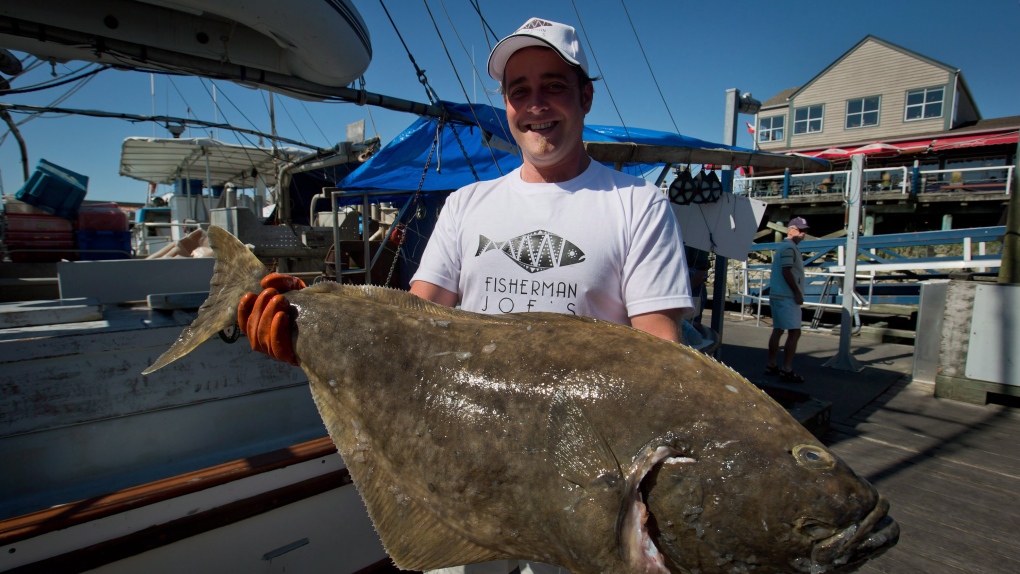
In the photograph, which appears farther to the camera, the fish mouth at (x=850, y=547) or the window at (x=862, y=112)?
the window at (x=862, y=112)

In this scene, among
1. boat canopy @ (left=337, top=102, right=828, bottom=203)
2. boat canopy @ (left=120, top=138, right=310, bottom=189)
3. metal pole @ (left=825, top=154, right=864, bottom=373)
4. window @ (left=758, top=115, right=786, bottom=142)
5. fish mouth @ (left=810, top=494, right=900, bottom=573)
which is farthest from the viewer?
window @ (left=758, top=115, right=786, bottom=142)

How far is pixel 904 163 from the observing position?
98.4ft

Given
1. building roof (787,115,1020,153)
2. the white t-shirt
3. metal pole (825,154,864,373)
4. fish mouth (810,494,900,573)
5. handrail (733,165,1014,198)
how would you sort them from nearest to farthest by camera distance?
fish mouth (810,494,900,573), the white t-shirt, metal pole (825,154,864,373), handrail (733,165,1014,198), building roof (787,115,1020,153)

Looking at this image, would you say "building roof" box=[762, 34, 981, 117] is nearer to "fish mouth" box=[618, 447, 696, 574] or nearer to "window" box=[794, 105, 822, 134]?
"window" box=[794, 105, 822, 134]

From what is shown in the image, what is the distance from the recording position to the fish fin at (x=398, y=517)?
1.64 meters

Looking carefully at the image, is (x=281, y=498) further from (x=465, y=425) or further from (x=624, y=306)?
(x=624, y=306)

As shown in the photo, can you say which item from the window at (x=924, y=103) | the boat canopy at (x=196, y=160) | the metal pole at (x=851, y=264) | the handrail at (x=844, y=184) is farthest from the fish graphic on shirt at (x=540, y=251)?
the window at (x=924, y=103)

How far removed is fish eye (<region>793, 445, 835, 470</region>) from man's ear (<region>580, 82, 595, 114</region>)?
142 cm

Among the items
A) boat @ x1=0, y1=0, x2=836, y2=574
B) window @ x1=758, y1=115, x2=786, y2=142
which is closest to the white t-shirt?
boat @ x1=0, y1=0, x2=836, y2=574

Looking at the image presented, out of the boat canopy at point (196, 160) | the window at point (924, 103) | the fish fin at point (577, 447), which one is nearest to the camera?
the fish fin at point (577, 447)

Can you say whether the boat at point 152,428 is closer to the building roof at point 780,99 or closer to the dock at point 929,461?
the dock at point 929,461

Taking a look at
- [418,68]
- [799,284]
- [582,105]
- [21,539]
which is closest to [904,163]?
[799,284]

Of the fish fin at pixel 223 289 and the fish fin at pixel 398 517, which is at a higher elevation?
the fish fin at pixel 223 289

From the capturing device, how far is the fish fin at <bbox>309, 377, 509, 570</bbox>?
1.64 metres
